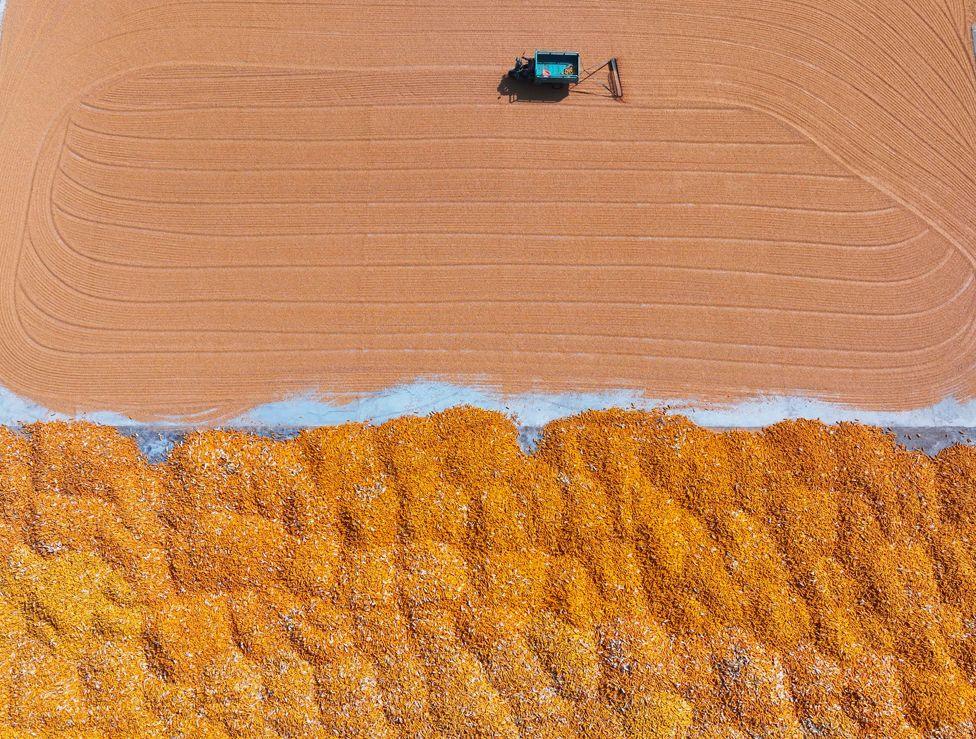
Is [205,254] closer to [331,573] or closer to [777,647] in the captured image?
[331,573]

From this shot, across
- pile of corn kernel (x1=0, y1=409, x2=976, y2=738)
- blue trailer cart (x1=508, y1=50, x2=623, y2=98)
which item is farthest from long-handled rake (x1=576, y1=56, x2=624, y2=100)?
pile of corn kernel (x1=0, y1=409, x2=976, y2=738)

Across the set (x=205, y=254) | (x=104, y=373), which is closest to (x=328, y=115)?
(x=205, y=254)

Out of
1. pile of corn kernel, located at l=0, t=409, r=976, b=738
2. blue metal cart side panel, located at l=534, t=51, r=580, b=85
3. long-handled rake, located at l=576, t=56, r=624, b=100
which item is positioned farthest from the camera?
long-handled rake, located at l=576, t=56, r=624, b=100

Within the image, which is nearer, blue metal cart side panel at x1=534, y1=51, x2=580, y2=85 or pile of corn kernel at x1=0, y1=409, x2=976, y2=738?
pile of corn kernel at x1=0, y1=409, x2=976, y2=738

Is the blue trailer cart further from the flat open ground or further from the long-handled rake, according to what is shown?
the flat open ground

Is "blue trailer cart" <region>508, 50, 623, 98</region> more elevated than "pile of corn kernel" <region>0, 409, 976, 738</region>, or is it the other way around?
"blue trailer cart" <region>508, 50, 623, 98</region>

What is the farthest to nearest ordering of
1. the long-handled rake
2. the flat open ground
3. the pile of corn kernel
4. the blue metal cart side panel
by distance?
the long-handled rake
the blue metal cart side panel
the flat open ground
the pile of corn kernel


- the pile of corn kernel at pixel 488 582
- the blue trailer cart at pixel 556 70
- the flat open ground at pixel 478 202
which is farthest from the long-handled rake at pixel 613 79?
the pile of corn kernel at pixel 488 582
